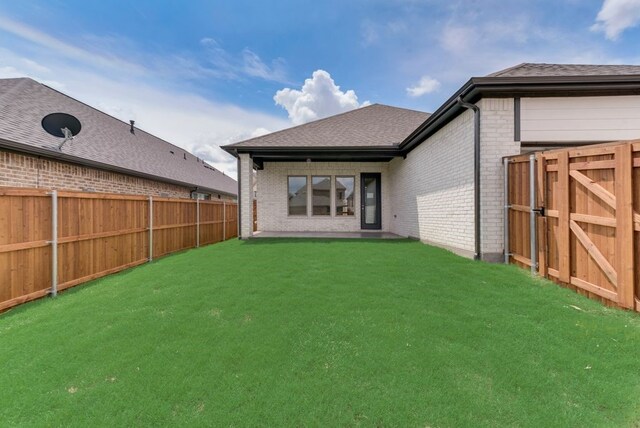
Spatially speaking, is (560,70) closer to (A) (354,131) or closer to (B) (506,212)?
(B) (506,212)

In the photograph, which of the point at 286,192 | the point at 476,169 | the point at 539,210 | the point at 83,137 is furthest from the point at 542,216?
the point at 83,137

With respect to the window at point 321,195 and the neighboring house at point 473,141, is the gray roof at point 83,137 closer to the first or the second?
the neighboring house at point 473,141

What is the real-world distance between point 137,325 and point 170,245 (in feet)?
18.9

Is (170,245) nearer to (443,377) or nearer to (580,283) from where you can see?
(443,377)

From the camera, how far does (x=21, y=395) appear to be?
2064mm

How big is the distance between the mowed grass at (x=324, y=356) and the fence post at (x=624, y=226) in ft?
0.93

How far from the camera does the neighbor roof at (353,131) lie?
10.1 m

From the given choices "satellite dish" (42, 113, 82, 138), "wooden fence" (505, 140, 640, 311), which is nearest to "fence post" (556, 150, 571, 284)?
"wooden fence" (505, 140, 640, 311)

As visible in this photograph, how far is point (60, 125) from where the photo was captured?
805 cm

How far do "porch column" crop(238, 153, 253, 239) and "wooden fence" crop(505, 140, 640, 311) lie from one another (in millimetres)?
7847

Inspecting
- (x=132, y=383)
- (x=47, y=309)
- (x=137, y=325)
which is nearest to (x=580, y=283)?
(x=132, y=383)

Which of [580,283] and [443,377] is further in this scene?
[580,283]

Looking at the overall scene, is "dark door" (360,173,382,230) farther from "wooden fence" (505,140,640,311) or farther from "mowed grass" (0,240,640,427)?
"mowed grass" (0,240,640,427)

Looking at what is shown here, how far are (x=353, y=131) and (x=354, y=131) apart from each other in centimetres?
4
